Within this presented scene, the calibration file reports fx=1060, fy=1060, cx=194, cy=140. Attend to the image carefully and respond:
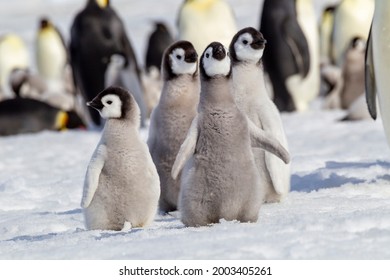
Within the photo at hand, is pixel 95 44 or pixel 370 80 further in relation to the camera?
pixel 95 44

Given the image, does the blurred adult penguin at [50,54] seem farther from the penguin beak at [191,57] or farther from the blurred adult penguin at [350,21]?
the penguin beak at [191,57]

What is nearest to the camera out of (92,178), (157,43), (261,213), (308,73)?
(92,178)

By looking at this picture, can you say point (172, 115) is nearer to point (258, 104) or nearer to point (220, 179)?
point (258, 104)

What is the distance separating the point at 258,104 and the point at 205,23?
6.82 metres

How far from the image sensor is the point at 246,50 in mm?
5098

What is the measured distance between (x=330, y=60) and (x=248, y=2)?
68.0 feet

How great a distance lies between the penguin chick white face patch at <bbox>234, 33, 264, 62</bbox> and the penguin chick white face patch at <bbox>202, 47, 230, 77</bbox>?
31.8 inches

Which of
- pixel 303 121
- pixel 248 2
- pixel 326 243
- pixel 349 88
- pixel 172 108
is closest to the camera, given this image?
pixel 326 243

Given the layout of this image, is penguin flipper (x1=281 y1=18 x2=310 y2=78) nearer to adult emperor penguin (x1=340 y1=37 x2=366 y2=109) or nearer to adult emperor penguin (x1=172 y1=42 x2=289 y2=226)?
adult emperor penguin (x1=340 y1=37 x2=366 y2=109)

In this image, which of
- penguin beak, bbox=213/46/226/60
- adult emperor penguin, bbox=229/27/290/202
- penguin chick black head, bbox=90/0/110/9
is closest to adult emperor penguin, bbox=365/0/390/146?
Answer: adult emperor penguin, bbox=229/27/290/202

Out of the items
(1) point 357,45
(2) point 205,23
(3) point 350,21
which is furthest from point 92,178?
(3) point 350,21

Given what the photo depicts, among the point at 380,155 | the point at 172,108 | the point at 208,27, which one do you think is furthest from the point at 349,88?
the point at 172,108

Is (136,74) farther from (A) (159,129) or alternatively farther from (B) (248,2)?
(B) (248,2)
